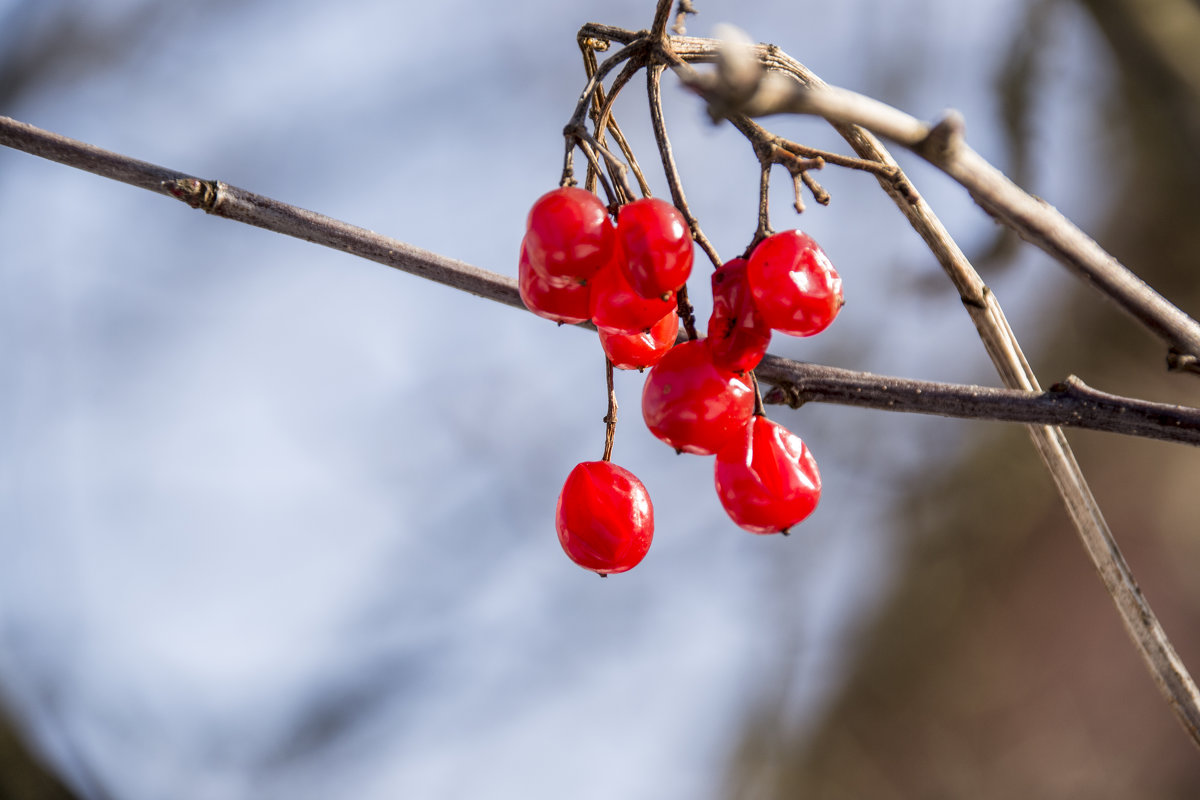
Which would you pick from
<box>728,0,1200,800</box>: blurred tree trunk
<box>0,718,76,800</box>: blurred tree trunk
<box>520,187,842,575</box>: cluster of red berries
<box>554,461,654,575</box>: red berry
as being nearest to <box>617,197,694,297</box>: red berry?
<box>520,187,842,575</box>: cluster of red berries

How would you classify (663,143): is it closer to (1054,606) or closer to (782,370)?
(782,370)

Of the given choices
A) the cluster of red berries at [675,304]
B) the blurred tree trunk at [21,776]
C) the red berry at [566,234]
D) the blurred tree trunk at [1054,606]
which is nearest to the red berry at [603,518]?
the cluster of red berries at [675,304]

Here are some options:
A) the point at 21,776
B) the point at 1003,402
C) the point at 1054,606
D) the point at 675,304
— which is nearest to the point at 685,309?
the point at 675,304

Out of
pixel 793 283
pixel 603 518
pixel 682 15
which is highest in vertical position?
pixel 682 15

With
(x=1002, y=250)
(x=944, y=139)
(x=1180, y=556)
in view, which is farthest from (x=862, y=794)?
(x=944, y=139)

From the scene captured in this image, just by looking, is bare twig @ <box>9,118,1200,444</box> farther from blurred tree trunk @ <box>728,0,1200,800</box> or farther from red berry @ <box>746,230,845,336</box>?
blurred tree trunk @ <box>728,0,1200,800</box>

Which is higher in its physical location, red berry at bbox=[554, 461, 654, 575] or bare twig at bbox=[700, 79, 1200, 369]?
bare twig at bbox=[700, 79, 1200, 369]

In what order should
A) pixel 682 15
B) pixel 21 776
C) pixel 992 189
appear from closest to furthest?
1. pixel 992 189
2. pixel 682 15
3. pixel 21 776

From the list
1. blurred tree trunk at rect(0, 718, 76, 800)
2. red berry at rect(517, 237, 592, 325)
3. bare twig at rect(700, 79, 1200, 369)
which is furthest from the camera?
blurred tree trunk at rect(0, 718, 76, 800)

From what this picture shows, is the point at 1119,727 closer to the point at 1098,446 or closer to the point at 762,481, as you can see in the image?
the point at 1098,446
